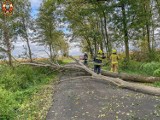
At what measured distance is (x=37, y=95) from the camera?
1370 cm

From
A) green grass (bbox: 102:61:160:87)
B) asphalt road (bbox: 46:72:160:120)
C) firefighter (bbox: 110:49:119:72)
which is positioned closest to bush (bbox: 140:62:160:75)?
green grass (bbox: 102:61:160:87)

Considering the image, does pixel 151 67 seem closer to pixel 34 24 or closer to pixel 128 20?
pixel 128 20

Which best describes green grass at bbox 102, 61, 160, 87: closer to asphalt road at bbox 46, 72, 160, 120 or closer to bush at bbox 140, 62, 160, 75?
bush at bbox 140, 62, 160, 75

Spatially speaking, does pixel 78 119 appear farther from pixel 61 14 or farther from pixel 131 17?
pixel 61 14

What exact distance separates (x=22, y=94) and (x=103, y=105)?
5.04 meters

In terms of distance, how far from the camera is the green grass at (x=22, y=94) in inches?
387

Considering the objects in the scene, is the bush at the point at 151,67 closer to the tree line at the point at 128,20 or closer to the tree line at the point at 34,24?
the tree line at the point at 128,20

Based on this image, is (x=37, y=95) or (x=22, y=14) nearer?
(x=37, y=95)

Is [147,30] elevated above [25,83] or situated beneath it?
elevated above

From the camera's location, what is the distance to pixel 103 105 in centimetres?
1041

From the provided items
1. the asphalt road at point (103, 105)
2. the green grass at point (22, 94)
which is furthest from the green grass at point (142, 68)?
the green grass at point (22, 94)

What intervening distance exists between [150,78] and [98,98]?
5265 mm

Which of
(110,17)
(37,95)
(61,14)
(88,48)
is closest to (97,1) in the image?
(110,17)

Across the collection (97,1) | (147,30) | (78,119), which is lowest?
(78,119)
